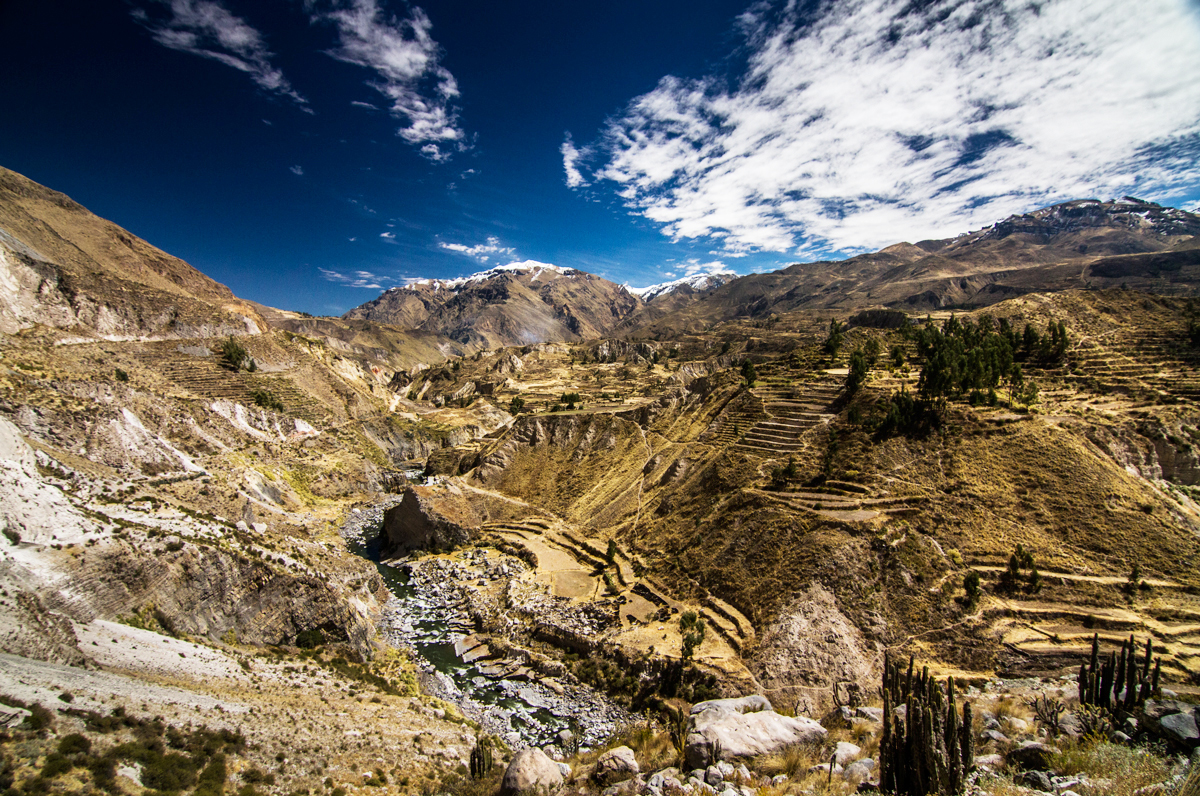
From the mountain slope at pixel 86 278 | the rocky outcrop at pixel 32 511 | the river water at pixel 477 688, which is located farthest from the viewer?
the mountain slope at pixel 86 278

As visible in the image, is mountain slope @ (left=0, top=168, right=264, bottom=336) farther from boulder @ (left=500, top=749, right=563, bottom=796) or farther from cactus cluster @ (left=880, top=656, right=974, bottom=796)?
cactus cluster @ (left=880, top=656, right=974, bottom=796)

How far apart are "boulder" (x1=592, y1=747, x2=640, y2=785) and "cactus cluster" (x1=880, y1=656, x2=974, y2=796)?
7677mm

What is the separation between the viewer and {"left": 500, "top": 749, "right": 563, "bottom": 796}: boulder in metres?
15.0

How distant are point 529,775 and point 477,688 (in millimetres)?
18778

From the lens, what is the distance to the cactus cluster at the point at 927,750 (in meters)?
10.9

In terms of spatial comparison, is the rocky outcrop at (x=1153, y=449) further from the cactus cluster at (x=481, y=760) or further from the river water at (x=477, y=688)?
the cactus cluster at (x=481, y=760)

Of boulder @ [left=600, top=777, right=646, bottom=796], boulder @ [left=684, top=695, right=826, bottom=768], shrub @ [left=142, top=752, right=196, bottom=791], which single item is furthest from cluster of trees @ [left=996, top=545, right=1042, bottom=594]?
shrub @ [left=142, top=752, right=196, bottom=791]

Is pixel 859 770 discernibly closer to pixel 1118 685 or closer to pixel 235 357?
pixel 1118 685

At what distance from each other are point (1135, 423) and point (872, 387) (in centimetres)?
1741

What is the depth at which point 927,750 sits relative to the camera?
434 inches

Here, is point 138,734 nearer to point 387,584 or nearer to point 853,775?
point 853,775

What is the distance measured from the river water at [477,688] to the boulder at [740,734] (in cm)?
1284

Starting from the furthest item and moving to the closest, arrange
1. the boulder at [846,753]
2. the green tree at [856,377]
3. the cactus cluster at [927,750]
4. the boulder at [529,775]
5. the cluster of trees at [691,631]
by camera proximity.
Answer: the green tree at [856,377], the cluster of trees at [691,631], the boulder at [529,775], the boulder at [846,753], the cactus cluster at [927,750]

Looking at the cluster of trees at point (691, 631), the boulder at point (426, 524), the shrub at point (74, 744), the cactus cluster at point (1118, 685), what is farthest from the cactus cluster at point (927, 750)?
the boulder at point (426, 524)
